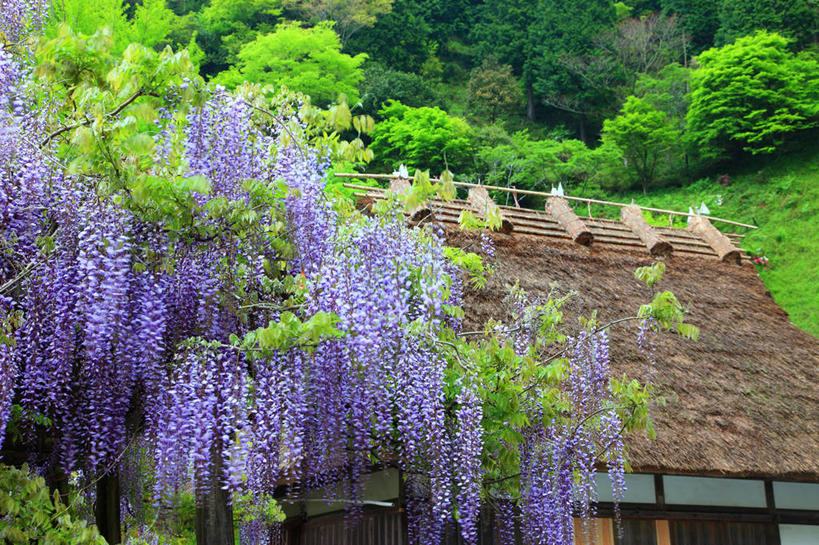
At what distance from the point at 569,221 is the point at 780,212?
28.4ft

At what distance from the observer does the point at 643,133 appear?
64.2 feet

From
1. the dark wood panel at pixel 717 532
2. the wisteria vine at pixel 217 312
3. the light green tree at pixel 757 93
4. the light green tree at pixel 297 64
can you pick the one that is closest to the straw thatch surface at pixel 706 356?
the dark wood panel at pixel 717 532

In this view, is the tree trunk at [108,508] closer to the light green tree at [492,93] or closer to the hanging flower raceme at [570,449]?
the hanging flower raceme at [570,449]

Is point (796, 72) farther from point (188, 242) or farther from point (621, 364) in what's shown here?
point (188, 242)

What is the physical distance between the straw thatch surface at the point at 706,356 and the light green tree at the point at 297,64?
987 cm

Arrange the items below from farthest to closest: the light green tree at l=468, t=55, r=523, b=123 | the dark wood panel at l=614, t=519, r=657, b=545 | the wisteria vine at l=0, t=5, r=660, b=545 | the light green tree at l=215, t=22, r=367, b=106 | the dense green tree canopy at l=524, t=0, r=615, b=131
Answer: the dense green tree canopy at l=524, t=0, r=615, b=131
the light green tree at l=468, t=55, r=523, b=123
the light green tree at l=215, t=22, r=367, b=106
the dark wood panel at l=614, t=519, r=657, b=545
the wisteria vine at l=0, t=5, r=660, b=545

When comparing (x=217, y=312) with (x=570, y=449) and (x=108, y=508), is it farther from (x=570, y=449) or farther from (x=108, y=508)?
(x=570, y=449)

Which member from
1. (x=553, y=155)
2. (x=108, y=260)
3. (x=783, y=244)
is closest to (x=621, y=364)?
(x=108, y=260)

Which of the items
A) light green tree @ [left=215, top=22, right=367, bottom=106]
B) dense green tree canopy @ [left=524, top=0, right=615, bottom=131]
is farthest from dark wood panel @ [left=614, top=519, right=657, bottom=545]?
dense green tree canopy @ [left=524, top=0, right=615, bottom=131]

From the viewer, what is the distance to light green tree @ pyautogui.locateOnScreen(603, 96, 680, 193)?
63.0ft

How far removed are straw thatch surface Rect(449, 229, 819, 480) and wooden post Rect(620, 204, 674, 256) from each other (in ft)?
0.62

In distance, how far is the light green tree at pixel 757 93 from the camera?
17.5 meters

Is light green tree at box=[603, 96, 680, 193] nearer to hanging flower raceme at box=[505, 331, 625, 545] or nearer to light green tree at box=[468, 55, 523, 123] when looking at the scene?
light green tree at box=[468, 55, 523, 123]

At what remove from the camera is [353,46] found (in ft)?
77.7
